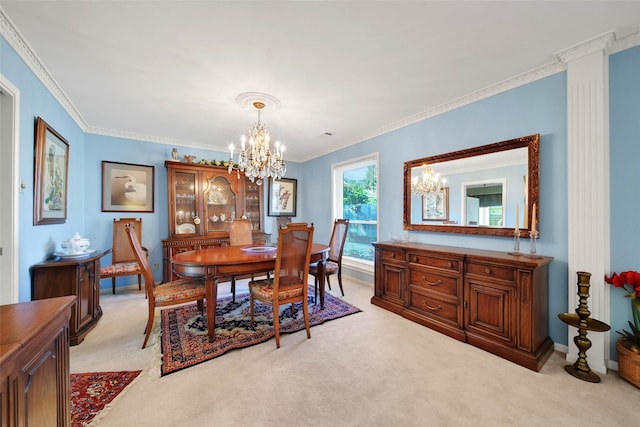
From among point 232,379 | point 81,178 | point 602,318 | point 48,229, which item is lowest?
point 232,379

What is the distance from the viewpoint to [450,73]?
7.66 feet

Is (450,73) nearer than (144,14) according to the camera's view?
No

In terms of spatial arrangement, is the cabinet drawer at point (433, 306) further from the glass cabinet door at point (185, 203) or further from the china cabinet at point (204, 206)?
the glass cabinet door at point (185, 203)

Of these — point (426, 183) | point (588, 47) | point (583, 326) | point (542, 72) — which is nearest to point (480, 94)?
point (542, 72)

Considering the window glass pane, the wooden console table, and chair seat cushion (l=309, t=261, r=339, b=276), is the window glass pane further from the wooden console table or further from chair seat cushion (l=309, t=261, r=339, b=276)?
the wooden console table

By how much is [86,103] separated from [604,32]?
16.2ft

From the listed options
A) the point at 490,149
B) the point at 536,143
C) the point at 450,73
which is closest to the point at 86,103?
the point at 450,73

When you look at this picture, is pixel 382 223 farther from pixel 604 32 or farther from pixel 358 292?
pixel 604 32

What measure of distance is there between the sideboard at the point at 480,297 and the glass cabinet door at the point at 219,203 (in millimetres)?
3105

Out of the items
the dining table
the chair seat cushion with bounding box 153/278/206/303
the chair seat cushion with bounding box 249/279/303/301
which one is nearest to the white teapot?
the chair seat cushion with bounding box 153/278/206/303

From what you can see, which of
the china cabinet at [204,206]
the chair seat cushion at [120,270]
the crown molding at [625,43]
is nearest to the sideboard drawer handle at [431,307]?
the crown molding at [625,43]

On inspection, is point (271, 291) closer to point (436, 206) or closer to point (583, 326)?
point (436, 206)

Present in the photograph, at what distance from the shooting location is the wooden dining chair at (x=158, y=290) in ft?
7.27

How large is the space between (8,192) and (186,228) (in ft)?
8.09
